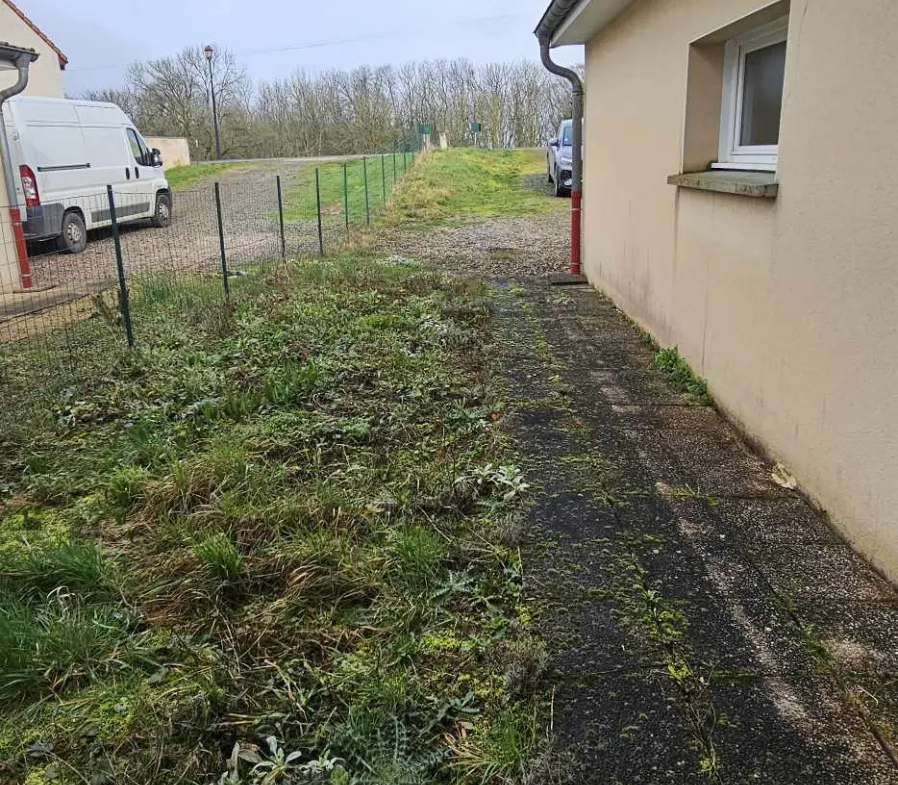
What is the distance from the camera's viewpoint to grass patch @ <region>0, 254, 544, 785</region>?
6.43 feet

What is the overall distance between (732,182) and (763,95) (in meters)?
0.85

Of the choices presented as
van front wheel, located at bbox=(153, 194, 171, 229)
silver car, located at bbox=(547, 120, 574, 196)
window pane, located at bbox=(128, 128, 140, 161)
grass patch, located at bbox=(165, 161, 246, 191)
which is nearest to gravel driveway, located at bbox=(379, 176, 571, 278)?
silver car, located at bbox=(547, 120, 574, 196)

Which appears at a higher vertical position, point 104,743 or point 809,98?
point 809,98

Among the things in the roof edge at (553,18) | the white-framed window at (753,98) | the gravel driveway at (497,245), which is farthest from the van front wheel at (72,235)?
the white-framed window at (753,98)

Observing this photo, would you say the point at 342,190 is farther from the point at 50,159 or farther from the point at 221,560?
the point at 221,560

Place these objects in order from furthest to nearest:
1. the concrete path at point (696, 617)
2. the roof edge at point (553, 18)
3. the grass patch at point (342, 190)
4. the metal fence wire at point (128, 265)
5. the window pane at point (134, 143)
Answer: the grass patch at point (342, 190)
the window pane at point (134, 143)
the roof edge at point (553, 18)
the metal fence wire at point (128, 265)
the concrete path at point (696, 617)

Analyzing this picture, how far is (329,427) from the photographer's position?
4043 mm

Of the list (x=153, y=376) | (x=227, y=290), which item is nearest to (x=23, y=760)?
(x=153, y=376)

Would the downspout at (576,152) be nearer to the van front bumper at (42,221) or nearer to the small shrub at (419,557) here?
the small shrub at (419,557)

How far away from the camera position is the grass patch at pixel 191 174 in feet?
79.9

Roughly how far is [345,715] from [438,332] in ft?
13.8

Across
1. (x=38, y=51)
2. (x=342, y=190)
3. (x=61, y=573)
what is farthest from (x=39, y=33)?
(x=61, y=573)

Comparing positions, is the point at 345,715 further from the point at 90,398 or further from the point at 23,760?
the point at 90,398

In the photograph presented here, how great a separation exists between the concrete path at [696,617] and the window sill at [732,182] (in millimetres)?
1226
